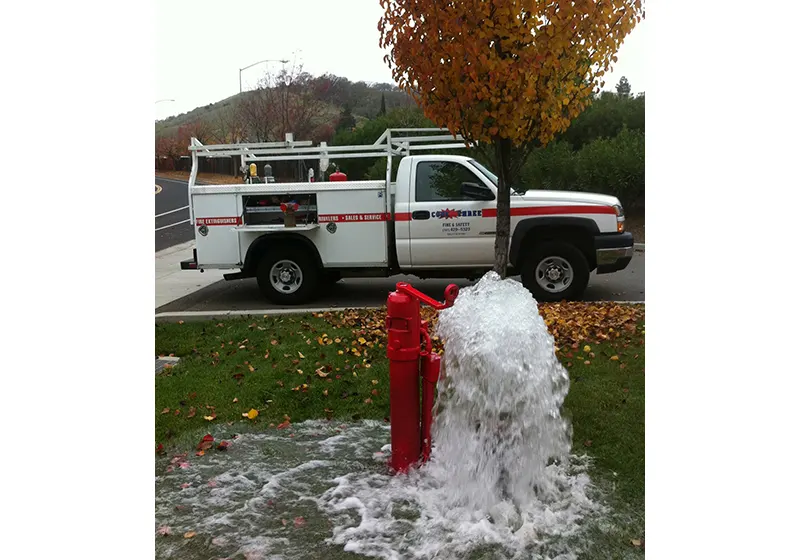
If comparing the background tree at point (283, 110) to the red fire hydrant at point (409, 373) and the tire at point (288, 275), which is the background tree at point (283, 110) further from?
the red fire hydrant at point (409, 373)

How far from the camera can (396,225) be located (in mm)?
7555

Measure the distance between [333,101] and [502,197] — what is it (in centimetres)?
511

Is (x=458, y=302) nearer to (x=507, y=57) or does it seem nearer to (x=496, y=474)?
(x=496, y=474)

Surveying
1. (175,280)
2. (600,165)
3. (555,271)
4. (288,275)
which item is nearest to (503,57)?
(555,271)

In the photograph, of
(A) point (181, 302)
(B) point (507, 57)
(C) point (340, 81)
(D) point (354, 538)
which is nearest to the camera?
(D) point (354, 538)

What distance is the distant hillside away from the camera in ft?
18.2

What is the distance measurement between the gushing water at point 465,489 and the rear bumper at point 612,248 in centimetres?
407

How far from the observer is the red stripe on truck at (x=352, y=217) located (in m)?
7.62

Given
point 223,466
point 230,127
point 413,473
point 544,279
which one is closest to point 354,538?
point 413,473

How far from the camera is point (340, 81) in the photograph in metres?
6.98

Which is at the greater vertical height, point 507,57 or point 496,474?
point 507,57

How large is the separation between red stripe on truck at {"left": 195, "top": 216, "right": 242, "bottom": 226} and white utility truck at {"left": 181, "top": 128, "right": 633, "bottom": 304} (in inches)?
0.5

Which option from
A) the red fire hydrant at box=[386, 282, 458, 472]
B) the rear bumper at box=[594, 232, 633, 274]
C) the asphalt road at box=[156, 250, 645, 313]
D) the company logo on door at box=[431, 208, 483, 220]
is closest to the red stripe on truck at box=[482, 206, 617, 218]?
the rear bumper at box=[594, 232, 633, 274]

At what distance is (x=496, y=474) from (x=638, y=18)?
2973 millimetres
